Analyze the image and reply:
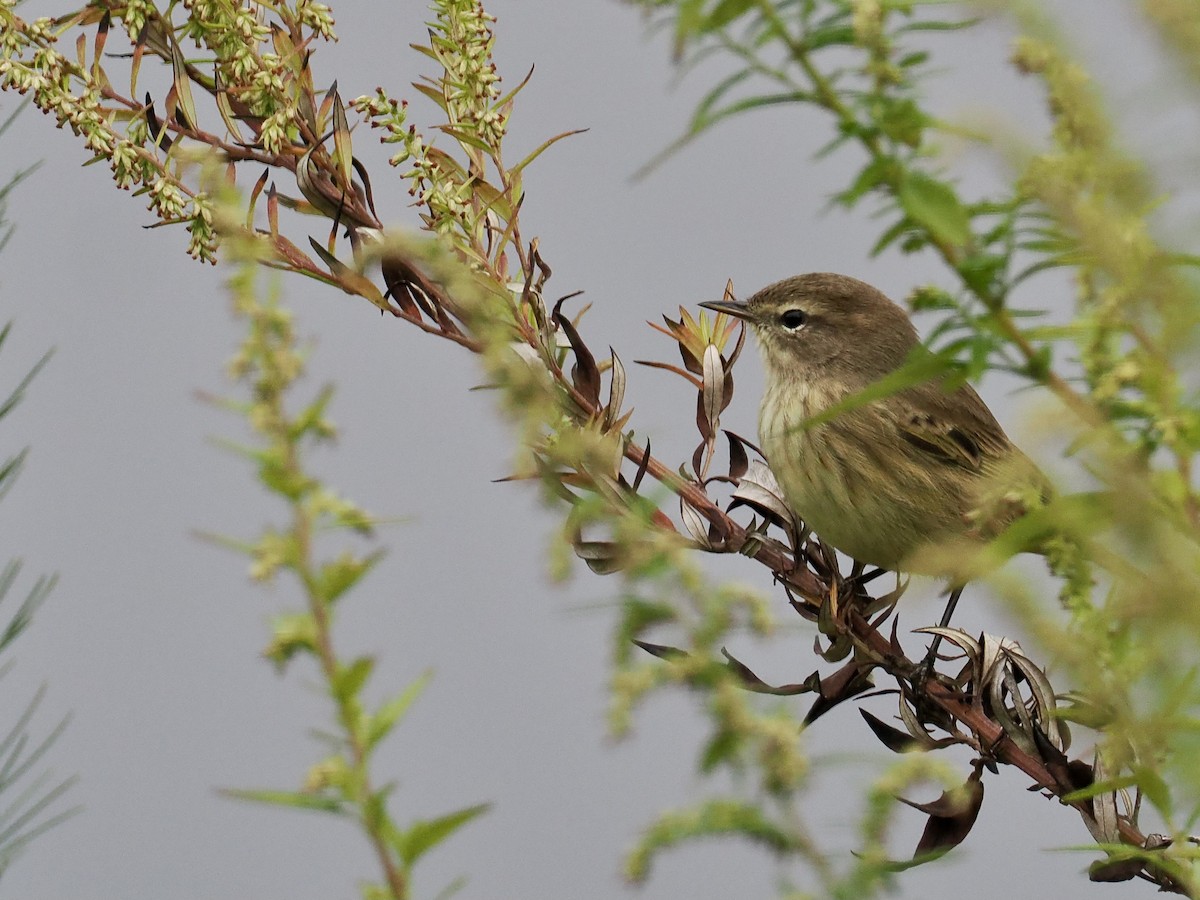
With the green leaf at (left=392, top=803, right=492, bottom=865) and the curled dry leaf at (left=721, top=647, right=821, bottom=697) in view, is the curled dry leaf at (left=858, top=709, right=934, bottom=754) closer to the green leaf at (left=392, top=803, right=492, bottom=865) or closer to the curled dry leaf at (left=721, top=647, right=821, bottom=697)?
the curled dry leaf at (left=721, top=647, right=821, bottom=697)

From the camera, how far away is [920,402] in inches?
157

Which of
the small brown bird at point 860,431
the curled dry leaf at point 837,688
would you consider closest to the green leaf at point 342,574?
the curled dry leaf at point 837,688

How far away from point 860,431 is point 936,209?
2.99 m

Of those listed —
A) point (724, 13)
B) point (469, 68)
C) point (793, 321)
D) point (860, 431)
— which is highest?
point (793, 321)

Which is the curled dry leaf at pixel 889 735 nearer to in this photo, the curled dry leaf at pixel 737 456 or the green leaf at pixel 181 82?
the curled dry leaf at pixel 737 456

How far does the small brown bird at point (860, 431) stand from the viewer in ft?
11.6

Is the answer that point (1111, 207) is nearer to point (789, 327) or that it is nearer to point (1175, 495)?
point (1175, 495)

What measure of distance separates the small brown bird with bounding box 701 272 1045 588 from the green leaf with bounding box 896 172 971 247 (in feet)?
6.80

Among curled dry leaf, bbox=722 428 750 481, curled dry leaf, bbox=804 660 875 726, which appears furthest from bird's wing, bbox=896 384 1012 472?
curled dry leaf, bbox=804 660 875 726

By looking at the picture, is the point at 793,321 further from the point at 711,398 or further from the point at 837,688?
the point at 837,688

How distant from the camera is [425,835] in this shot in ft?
2.99

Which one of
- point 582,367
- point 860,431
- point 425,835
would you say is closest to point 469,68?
point 582,367

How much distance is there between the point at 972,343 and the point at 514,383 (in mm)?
290

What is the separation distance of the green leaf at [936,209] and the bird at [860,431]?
Answer: 6.79ft
